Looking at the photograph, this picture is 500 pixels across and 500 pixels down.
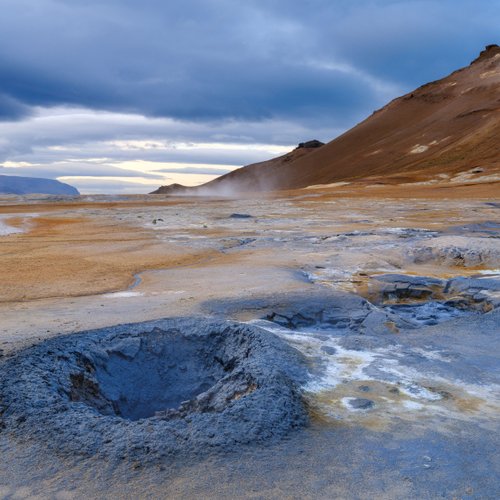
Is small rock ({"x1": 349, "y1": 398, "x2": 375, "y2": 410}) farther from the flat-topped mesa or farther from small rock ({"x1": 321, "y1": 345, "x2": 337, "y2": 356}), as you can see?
the flat-topped mesa

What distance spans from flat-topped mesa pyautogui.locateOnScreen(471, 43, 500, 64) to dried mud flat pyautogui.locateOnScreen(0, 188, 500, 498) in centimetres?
7092

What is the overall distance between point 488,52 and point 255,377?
78738mm

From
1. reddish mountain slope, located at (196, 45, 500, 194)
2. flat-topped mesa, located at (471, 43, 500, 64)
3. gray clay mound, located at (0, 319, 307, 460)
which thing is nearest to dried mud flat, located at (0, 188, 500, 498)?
gray clay mound, located at (0, 319, 307, 460)

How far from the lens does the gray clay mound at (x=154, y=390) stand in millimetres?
3340

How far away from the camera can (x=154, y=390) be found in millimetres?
4805

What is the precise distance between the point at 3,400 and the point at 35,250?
28.9ft

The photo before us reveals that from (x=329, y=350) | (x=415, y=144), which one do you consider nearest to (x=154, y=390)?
(x=329, y=350)

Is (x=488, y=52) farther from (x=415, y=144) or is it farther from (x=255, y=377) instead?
(x=255, y=377)

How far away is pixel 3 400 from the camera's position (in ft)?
12.4

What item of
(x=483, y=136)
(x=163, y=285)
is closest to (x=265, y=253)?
(x=163, y=285)

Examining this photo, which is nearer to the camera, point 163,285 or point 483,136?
point 163,285

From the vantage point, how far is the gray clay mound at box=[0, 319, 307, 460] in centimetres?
334

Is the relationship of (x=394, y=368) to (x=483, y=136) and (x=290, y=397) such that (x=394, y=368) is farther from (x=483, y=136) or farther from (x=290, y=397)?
(x=483, y=136)

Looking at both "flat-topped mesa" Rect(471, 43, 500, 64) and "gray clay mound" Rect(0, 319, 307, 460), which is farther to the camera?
"flat-topped mesa" Rect(471, 43, 500, 64)
